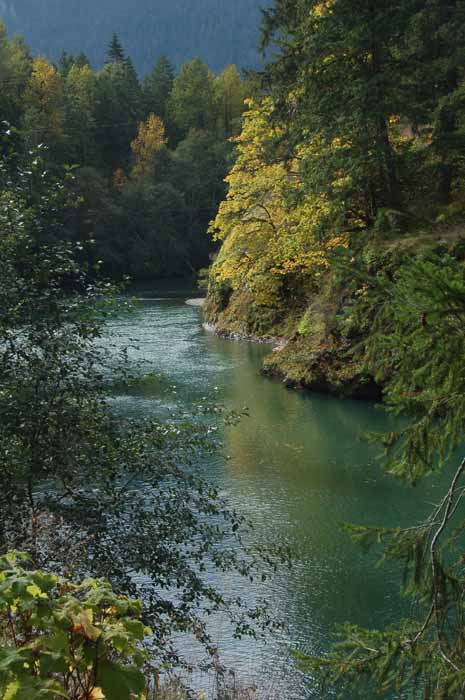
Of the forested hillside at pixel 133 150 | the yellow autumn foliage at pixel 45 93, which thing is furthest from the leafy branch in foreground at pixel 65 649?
the yellow autumn foliage at pixel 45 93

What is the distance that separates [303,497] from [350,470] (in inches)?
70.9

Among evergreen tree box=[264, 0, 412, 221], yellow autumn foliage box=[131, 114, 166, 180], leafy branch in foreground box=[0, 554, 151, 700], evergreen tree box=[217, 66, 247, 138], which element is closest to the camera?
leafy branch in foreground box=[0, 554, 151, 700]

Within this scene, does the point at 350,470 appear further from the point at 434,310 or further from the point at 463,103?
the point at 434,310

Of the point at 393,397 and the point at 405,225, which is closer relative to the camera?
the point at 393,397

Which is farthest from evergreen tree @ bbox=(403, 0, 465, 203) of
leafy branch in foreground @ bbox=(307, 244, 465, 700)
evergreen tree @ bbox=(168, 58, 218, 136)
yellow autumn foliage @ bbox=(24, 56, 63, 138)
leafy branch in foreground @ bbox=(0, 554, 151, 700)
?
evergreen tree @ bbox=(168, 58, 218, 136)

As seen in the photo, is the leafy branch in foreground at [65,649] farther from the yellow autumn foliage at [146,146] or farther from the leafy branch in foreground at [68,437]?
the yellow autumn foliage at [146,146]

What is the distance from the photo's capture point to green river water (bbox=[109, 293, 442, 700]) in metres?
8.32

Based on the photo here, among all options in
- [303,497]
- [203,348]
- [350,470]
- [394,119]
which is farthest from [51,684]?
[203,348]

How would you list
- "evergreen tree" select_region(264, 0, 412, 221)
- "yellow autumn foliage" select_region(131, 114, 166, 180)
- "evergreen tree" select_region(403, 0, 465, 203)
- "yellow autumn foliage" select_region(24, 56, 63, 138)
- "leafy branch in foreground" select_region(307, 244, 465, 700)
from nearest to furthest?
"leafy branch in foreground" select_region(307, 244, 465, 700) → "evergreen tree" select_region(403, 0, 465, 203) → "evergreen tree" select_region(264, 0, 412, 221) → "yellow autumn foliage" select_region(24, 56, 63, 138) → "yellow autumn foliage" select_region(131, 114, 166, 180)

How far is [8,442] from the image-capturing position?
6281mm

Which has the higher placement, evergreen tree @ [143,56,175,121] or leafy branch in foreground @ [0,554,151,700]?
evergreen tree @ [143,56,175,121]

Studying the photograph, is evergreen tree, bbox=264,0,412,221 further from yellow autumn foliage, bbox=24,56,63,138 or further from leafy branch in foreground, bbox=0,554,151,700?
yellow autumn foliage, bbox=24,56,63,138

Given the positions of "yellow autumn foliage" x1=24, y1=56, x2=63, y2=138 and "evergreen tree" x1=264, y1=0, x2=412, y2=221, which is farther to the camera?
"yellow autumn foliage" x1=24, y1=56, x2=63, y2=138

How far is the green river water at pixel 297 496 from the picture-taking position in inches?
328
